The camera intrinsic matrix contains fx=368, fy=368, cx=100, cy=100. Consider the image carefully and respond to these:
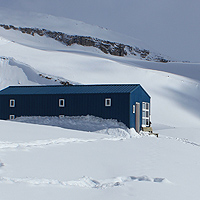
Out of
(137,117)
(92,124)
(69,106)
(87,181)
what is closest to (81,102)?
(69,106)

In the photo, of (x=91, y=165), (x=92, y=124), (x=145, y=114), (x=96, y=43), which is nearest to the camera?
(x=91, y=165)

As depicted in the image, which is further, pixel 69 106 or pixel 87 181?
pixel 69 106

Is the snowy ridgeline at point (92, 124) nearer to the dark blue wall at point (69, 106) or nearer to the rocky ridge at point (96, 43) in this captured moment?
the dark blue wall at point (69, 106)

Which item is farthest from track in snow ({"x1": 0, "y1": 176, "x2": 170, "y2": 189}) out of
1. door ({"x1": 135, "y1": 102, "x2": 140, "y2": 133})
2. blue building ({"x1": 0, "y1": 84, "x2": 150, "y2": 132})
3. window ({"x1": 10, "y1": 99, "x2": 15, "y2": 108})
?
window ({"x1": 10, "y1": 99, "x2": 15, "y2": 108})

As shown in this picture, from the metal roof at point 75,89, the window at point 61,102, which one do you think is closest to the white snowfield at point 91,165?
the window at point 61,102

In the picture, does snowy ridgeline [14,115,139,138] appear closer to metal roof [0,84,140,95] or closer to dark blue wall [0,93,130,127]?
dark blue wall [0,93,130,127]

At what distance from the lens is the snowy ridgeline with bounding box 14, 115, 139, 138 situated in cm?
2045

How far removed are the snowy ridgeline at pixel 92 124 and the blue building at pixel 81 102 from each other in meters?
0.27

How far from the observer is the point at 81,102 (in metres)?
21.8

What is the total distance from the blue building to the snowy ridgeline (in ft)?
0.88

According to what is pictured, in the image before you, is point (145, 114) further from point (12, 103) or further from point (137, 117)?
point (12, 103)

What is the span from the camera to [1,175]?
705 cm

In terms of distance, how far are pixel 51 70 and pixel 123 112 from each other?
2407 centimetres

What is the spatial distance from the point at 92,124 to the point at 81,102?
1574 millimetres
